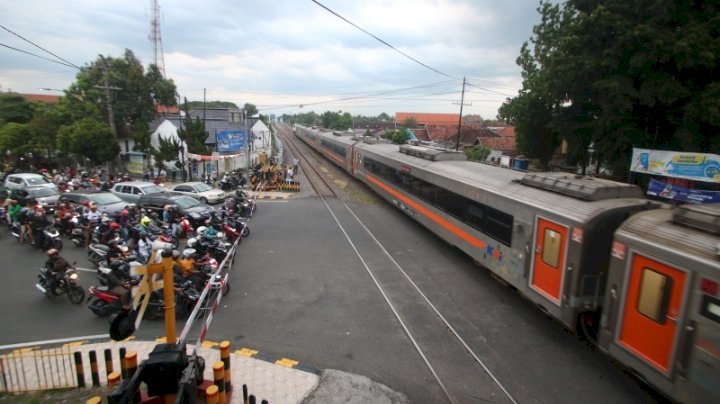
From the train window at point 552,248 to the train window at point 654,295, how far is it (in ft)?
5.52

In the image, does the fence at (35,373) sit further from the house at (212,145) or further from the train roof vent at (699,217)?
the house at (212,145)

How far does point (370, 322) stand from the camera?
8.70 meters

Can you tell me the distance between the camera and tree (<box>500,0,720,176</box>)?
15719 millimetres

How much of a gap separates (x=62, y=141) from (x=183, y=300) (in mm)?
26787

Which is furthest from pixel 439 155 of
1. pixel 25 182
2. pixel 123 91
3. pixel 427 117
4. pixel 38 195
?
pixel 427 117

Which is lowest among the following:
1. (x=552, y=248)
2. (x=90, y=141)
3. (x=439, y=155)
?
(x=552, y=248)

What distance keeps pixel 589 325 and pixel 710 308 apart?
289 centimetres

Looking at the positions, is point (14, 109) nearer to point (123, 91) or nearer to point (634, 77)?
point (123, 91)

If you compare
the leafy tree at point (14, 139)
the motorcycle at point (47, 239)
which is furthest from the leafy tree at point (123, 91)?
the motorcycle at point (47, 239)

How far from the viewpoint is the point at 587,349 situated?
776 centimetres

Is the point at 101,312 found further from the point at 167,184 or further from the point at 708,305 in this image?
the point at 167,184

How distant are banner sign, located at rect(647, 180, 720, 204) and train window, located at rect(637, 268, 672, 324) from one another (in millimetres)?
14928

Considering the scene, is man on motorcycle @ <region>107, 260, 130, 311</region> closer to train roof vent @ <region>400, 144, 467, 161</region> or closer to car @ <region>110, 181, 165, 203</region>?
car @ <region>110, 181, 165, 203</region>

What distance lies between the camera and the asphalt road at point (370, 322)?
22.3ft
